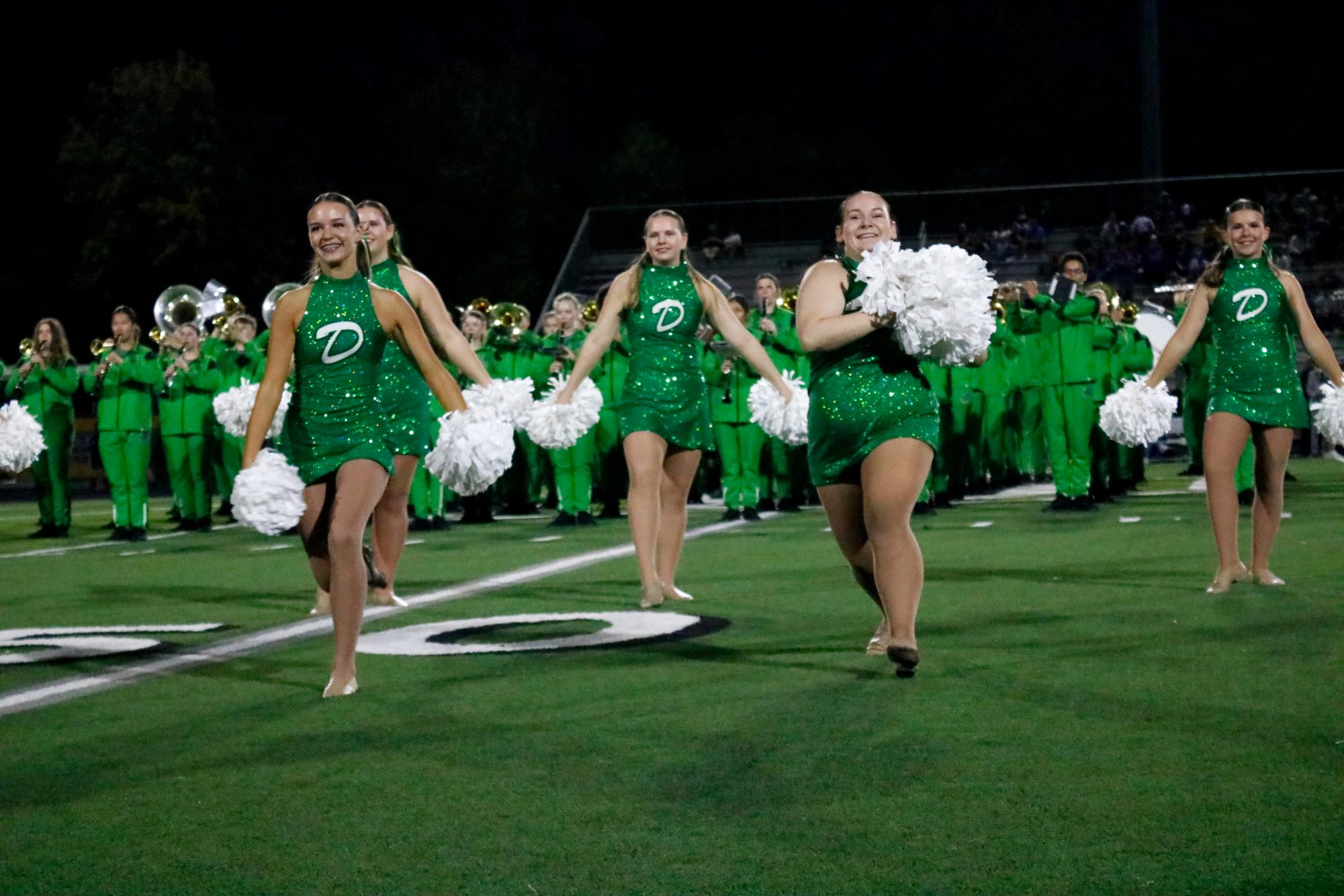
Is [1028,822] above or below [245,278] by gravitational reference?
below

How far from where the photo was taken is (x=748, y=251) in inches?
1248

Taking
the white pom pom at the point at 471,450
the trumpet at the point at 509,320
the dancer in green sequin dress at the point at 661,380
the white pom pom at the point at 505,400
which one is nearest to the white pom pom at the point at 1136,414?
the dancer in green sequin dress at the point at 661,380

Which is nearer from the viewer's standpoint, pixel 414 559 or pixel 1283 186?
pixel 414 559

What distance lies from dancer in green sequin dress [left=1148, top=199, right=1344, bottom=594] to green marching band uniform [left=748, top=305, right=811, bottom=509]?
20.4 ft

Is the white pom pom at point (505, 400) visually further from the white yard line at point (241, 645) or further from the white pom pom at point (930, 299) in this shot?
the white pom pom at point (930, 299)

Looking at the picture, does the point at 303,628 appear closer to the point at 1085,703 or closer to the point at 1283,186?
the point at 1085,703

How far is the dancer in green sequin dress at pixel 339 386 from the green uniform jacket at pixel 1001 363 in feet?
35.7

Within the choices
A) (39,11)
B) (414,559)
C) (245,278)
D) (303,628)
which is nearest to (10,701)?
(303,628)

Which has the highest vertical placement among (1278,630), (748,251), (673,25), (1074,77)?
(673,25)

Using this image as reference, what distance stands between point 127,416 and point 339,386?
32.5 feet

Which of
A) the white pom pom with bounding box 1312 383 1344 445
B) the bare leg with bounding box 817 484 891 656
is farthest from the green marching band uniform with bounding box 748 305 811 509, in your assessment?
the bare leg with bounding box 817 484 891 656

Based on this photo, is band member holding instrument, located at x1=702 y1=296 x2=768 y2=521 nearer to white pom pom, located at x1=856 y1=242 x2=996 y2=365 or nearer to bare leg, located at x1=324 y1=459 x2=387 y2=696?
white pom pom, located at x1=856 y1=242 x2=996 y2=365

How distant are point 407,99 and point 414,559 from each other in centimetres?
4547

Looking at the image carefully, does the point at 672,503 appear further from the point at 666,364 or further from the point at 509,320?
the point at 509,320
